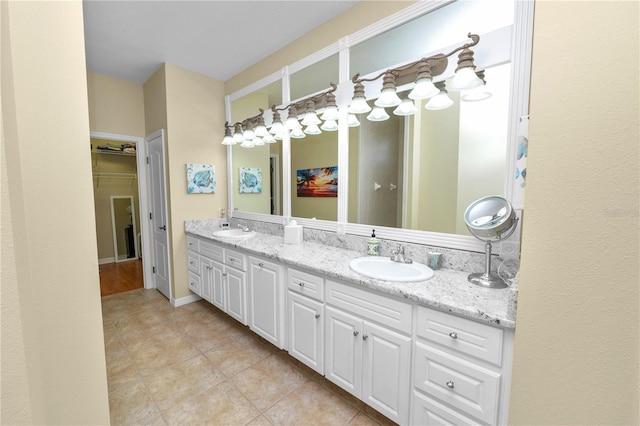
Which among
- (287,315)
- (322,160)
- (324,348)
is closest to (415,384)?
(324,348)

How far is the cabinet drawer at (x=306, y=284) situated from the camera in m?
1.66

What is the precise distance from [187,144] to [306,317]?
2546 millimetres

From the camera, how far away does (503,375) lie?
1020mm

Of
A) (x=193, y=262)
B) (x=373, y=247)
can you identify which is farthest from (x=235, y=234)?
(x=373, y=247)

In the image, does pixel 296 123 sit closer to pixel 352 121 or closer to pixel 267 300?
pixel 352 121

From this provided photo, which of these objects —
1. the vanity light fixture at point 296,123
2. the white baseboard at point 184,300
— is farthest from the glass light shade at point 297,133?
the white baseboard at point 184,300

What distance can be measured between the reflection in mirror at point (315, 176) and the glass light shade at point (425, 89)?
0.83 meters

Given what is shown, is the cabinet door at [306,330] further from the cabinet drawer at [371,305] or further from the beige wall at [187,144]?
the beige wall at [187,144]

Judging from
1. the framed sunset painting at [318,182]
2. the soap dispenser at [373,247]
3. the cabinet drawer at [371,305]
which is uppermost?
the framed sunset painting at [318,182]

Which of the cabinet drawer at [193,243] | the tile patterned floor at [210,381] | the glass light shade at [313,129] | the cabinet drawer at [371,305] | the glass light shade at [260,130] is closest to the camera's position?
the cabinet drawer at [371,305]

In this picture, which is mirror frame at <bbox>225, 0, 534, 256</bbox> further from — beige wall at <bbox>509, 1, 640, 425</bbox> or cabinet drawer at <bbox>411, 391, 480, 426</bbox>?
cabinet drawer at <bbox>411, 391, 480, 426</bbox>

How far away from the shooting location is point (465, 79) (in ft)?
4.50

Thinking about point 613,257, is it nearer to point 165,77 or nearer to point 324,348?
point 324,348

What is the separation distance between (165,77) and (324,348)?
129 inches
